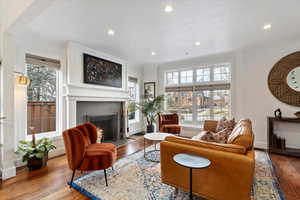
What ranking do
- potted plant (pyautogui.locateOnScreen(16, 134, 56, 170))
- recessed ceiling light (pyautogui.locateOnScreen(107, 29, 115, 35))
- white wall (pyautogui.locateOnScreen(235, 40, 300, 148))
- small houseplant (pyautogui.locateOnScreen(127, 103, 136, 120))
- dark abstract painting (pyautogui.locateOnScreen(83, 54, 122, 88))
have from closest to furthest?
potted plant (pyautogui.locateOnScreen(16, 134, 56, 170)) → recessed ceiling light (pyautogui.locateOnScreen(107, 29, 115, 35)) → white wall (pyautogui.locateOnScreen(235, 40, 300, 148)) → dark abstract painting (pyautogui.locateOnScreen(83, 54, 122, 88)) → small houseplant (pyautogui.locateOnScreen(127, 103, 136, 120))

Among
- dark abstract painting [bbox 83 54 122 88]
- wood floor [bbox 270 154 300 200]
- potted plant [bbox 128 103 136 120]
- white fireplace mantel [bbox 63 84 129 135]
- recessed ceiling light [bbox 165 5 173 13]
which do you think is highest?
recessed ceiling light [bbox 165 5 173 13]

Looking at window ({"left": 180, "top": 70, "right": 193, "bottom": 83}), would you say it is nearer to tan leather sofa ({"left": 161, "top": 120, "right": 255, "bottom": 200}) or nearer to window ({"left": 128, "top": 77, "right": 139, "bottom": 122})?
window ({"left": 128, "top": 77, "right": 139, "bottom": 122})

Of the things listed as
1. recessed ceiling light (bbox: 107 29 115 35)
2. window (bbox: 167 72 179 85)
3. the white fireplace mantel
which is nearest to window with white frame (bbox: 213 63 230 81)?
window (bbox: 167 72 179 85)

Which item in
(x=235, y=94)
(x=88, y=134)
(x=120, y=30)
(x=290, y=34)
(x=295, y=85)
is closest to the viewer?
(x=88, y=134)

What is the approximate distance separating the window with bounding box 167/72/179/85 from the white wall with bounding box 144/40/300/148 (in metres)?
1.66

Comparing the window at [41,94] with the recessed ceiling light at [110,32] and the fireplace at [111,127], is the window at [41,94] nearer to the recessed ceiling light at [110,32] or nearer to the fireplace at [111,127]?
the fireplace at [111,127]

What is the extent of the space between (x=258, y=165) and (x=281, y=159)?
2.78 feet

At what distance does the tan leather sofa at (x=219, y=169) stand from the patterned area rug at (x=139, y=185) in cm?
29

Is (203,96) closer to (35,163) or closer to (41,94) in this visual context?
(41,94)

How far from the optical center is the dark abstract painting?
382 cm

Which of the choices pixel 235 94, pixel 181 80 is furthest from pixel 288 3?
pixel 181 80

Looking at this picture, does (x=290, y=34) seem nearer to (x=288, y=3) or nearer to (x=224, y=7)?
(x=288, y=3)

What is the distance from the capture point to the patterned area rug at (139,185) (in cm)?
194

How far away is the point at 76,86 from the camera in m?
3.57
